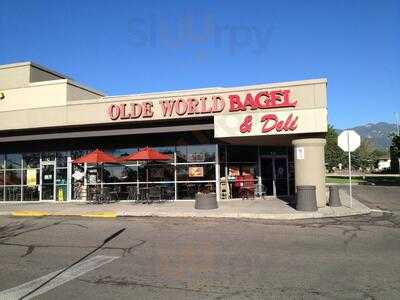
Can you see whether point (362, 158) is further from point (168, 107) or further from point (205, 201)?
point (205, 201)

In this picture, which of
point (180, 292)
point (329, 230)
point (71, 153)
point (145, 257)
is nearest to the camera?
point (180, 292)

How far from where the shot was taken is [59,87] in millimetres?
23266

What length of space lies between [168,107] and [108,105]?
2988 mm

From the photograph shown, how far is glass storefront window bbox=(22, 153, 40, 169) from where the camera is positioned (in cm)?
2547

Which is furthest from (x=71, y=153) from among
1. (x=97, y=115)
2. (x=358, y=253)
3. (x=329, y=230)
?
(x=358, y=253)

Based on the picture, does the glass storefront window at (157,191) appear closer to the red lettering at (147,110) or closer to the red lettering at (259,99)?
the red lettering at (147,110)

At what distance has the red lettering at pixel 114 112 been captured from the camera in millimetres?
22141

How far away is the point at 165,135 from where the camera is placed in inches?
920

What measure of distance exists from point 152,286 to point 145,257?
233 cm

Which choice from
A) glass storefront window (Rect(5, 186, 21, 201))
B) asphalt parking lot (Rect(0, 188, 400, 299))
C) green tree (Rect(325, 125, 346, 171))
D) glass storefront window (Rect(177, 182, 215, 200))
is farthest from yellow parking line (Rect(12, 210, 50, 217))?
green tree (Rect(325, 125, 346, 171))

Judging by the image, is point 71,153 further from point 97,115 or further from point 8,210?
point 8,210

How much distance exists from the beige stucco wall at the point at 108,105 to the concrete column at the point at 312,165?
1.53 meters

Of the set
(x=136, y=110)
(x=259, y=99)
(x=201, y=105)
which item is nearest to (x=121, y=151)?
(x=136, y=110)

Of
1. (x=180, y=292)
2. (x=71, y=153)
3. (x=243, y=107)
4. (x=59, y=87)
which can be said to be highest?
(x=59, y=87)
